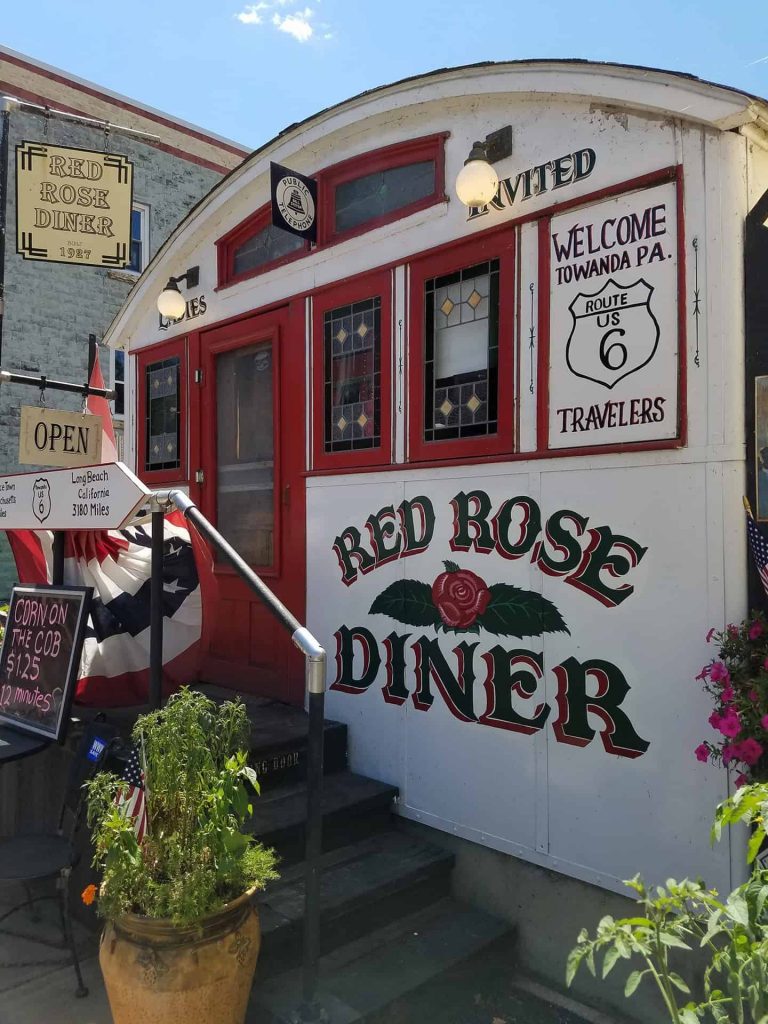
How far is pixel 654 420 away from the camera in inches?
132

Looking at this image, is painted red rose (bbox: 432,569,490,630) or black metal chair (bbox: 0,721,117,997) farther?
painted red rose (bbox: 432,569,490,630)

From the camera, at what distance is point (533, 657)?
12.3 ft

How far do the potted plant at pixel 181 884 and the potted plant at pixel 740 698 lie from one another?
1.68 metres

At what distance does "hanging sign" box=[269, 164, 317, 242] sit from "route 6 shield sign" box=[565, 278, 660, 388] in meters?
1.88

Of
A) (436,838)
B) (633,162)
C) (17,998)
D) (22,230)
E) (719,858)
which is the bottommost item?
(17,998)

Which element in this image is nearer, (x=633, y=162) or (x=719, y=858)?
(x=719, y=858)

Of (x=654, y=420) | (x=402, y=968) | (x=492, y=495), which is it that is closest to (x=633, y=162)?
(x=654, y=420)

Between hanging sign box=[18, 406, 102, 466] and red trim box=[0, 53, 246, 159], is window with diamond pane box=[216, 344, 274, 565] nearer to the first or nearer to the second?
hanging sign box=[18, 406, 102, 466]

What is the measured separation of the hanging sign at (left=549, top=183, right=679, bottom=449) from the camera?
A: 10.9 feet

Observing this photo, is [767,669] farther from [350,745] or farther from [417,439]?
[350,745]

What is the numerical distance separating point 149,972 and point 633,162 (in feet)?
11.8

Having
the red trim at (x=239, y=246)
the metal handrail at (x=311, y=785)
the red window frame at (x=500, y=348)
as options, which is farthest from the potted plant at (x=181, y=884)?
the red trim at (x=239, y=246)

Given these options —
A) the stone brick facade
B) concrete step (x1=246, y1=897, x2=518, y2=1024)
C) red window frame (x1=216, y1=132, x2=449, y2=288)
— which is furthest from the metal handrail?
the stone brick facade

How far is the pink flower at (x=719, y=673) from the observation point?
2912 millimetres
